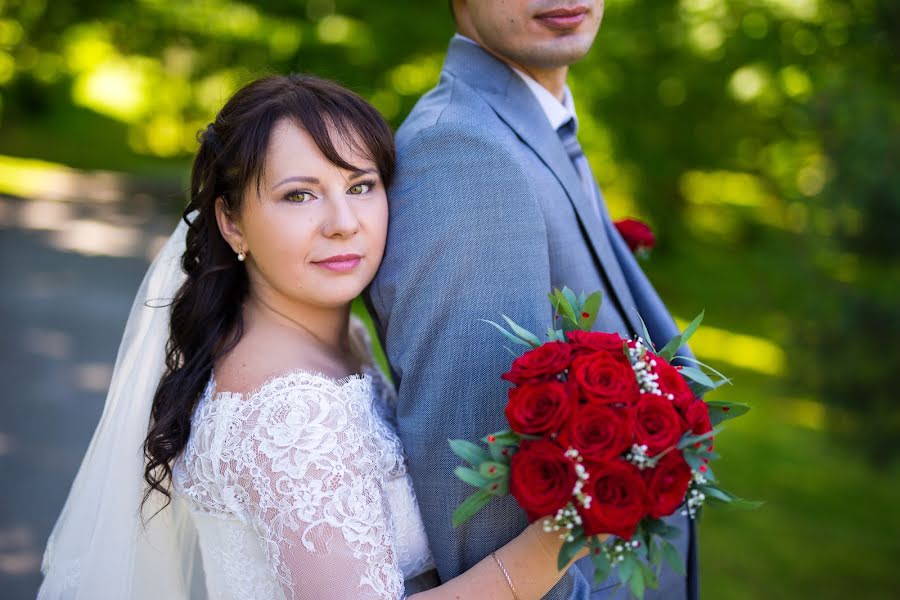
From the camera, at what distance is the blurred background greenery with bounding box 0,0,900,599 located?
5.30m

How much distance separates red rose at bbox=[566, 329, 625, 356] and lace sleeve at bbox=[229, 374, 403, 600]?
1.88 feet

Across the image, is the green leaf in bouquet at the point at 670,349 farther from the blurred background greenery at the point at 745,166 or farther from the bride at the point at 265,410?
the blurred background greenery at the point at 745,166

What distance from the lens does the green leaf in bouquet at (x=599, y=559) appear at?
6.14ft

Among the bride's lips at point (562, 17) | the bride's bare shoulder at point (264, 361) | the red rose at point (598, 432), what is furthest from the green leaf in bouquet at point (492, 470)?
the bride's lips at point (562, 17)

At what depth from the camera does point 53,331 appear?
29.7 feet

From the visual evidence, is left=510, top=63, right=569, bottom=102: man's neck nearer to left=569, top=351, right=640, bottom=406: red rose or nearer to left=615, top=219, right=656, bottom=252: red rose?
left=615, top=219, right=656, bottom=252: red rose

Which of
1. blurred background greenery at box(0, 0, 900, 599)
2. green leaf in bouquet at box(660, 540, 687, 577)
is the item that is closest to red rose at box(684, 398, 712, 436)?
green leaf in bouquet at box(660, 540, 687, 577)

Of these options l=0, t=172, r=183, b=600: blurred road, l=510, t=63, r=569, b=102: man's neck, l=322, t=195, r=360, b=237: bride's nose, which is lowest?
l=0, t=172, r=183, b=600: blurred road

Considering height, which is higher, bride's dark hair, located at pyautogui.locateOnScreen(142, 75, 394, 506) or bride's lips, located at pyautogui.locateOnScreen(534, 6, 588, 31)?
bride's lips, located at pyautogui.locateOnScreen(534, 6, 588, 31)

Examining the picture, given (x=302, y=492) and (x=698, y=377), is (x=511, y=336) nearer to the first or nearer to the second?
(x=698, y=377)

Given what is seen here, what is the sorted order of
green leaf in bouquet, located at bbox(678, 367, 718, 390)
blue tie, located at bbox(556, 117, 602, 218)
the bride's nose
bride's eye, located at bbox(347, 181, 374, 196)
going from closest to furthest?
green leaf in bouquet, located at bbox(678, 367, 718, 390)
the bride's nose
bride's eye, located at bbox(347, 181, 374, 196)
blue tie, located at bbox(556, 117, 602, 218)

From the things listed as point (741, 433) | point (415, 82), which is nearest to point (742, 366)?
point (741, 433)

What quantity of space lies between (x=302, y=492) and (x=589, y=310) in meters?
0.77

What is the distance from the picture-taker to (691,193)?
14125 millimetres
